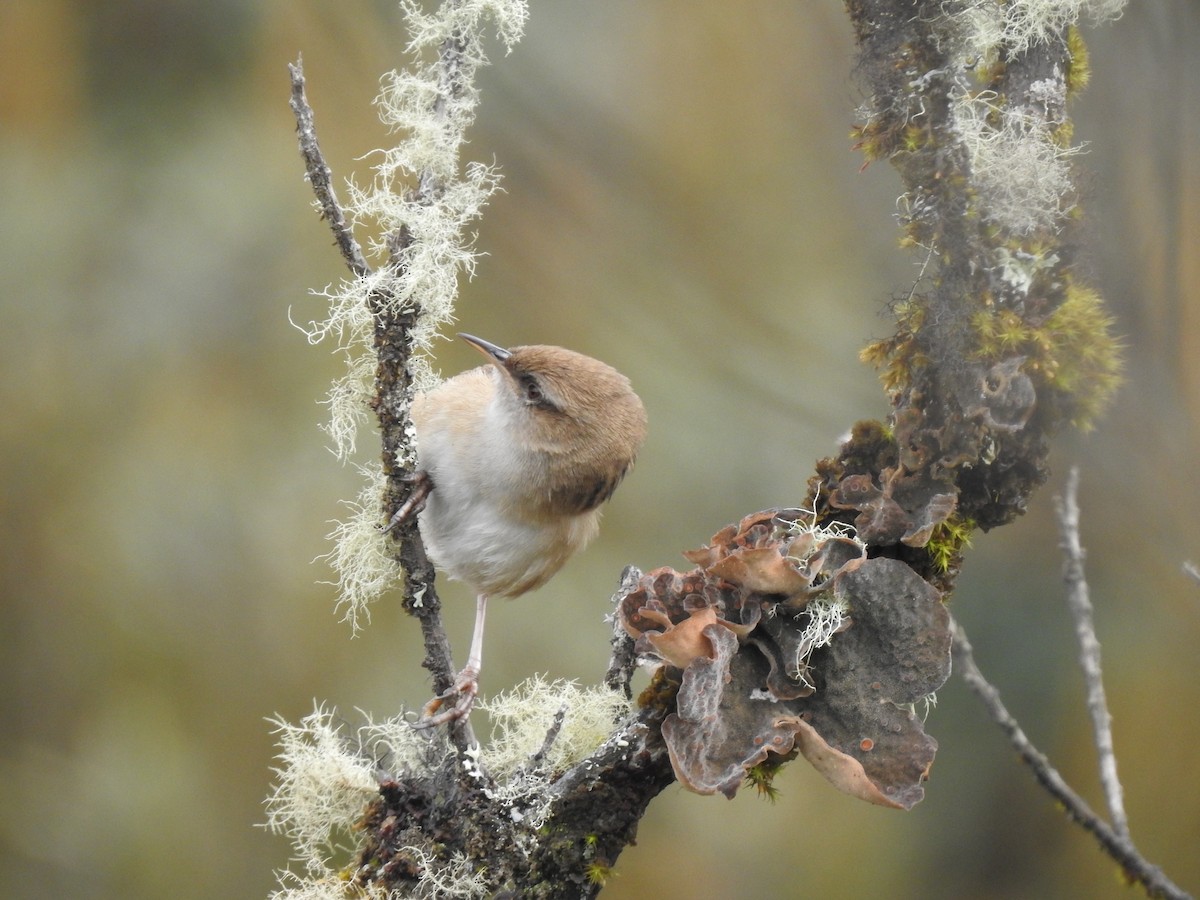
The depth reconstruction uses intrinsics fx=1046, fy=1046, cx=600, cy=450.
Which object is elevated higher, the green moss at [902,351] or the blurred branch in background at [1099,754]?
the green moss at [902,351]

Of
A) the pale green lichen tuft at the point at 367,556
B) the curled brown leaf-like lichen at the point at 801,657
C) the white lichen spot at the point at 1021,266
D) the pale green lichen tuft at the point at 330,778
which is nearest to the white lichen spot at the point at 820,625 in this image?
the curled brown leaf-like lichen at the point at 801,657

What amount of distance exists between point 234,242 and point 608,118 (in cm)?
143

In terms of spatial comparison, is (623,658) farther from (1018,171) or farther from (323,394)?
(323,394)

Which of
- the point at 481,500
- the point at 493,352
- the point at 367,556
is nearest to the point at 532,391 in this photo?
the point at 493,352

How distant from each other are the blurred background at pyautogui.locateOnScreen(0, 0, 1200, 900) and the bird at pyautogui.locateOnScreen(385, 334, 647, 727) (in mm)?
1542

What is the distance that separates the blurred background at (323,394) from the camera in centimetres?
354

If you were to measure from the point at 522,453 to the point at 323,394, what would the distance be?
75.3 inches

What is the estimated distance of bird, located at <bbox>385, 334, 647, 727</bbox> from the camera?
6.79 feet

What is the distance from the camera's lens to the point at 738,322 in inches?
151

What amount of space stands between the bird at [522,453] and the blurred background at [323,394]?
154 centimetres

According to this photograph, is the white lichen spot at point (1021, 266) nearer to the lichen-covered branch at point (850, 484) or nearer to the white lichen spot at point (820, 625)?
the lichen-covered branch at point (850, 484)

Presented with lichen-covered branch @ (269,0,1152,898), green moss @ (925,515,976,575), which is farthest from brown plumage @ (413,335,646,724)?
green moss @ (925,515,976,575)

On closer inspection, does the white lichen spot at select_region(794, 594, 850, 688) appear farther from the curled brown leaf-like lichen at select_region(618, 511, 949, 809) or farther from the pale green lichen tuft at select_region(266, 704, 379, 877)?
the pale green lichen tuft at select_region(266, 704, 379, 877)

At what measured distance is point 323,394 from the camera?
379 centimetres
